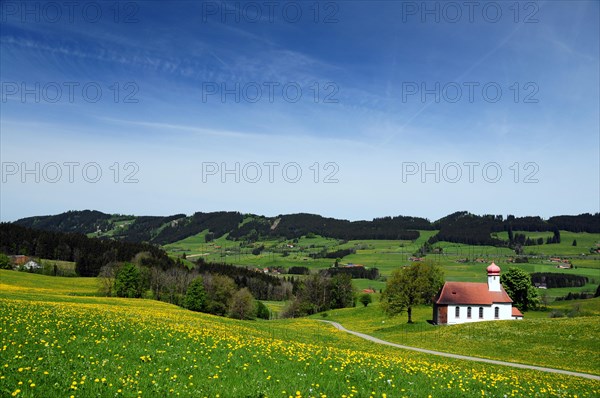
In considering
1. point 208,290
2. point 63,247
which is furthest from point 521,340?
point 63,247

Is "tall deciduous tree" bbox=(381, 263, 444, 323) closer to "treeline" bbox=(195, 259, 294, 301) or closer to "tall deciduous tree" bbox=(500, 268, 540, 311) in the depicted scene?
"tall deciduous tree" bbox=(500, 268, 540, 311)

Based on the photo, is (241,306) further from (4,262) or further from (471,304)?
(4,262)

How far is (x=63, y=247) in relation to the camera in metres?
174

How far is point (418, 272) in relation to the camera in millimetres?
A: 78375

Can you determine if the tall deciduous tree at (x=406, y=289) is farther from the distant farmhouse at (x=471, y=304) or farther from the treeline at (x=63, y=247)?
the treeline at (x=63, y=247)

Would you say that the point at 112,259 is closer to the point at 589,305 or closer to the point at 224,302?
the point at 224,302

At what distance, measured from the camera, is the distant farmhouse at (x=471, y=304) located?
7356 cm

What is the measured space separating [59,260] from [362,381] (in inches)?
7436

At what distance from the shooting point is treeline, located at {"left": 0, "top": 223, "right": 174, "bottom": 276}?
547 feet

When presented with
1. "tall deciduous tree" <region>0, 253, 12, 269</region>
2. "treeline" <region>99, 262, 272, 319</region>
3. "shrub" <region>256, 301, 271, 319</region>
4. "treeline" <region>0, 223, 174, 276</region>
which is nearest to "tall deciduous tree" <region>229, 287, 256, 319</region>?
"treeline" <region>99, 262, 272, 319</region>

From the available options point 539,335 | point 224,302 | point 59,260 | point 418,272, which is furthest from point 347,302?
point 59,260

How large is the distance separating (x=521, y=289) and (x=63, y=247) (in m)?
171

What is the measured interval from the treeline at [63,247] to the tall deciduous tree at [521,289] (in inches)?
4730

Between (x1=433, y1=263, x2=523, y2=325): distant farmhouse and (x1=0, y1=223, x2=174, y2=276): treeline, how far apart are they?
117 meters
